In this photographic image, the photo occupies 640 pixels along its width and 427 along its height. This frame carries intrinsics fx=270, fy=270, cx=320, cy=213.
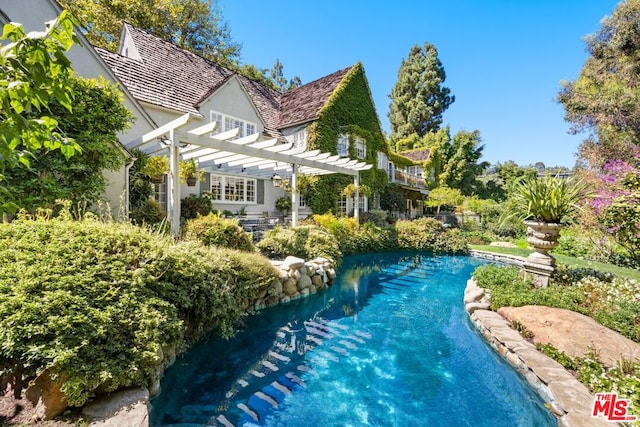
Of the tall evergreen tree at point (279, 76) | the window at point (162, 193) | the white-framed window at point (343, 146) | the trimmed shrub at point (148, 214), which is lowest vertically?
the trimmed shrub at point (148, 214)

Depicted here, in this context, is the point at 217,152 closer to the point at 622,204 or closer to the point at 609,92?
the point at 622,204

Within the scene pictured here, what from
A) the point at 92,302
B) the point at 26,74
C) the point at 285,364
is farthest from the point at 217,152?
the point at 26,74

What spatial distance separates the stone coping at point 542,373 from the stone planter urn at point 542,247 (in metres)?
1.85

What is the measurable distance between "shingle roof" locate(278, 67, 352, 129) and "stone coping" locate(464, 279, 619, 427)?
583 inches

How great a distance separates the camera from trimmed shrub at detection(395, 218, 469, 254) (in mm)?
15805

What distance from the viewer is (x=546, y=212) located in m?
6.71

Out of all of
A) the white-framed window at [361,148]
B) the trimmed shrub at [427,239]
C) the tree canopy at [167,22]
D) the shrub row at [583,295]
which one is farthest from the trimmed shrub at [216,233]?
the tree canopy at [167,22]

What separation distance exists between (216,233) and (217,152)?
3.85 metres

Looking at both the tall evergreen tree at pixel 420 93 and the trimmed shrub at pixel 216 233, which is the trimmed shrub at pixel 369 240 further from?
the tall evergreen tree at pixel 420 93

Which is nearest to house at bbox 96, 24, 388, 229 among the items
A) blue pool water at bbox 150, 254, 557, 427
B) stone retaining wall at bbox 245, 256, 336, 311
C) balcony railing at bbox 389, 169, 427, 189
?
stone retaining wall at bbox 245, 256, 336, 311

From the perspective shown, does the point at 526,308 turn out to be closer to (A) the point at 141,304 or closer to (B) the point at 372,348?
(B) the point at 372,348

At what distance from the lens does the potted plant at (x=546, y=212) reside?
6629 mm

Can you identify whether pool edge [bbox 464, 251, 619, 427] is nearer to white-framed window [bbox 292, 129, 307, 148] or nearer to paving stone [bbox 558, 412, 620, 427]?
paving stone [bbox 558, 412, 620, 427]

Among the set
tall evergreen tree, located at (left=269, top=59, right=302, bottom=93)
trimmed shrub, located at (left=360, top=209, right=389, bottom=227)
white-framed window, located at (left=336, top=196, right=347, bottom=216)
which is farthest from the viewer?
tall evergreen tree, located at (left=269, top=59, right=302, bottom=93)
